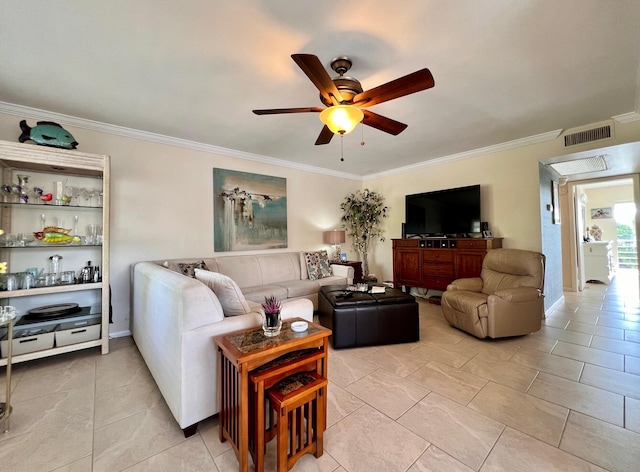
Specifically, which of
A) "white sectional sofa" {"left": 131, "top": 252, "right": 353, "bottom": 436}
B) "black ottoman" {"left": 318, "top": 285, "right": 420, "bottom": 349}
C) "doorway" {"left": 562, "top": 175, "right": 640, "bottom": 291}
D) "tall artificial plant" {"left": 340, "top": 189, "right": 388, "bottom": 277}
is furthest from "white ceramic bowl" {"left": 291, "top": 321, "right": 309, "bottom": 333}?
"doorway" {"left": 562, "top": 175, "right": 640, "bottom": 291}

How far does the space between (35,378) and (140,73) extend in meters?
2.78

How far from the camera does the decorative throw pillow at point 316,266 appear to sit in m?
4.41

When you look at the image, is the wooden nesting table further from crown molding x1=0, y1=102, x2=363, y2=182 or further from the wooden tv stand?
the wooden tv stand

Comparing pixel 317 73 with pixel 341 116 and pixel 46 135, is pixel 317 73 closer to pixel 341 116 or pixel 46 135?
pixel 341 116

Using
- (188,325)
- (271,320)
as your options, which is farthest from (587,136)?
(188,325)

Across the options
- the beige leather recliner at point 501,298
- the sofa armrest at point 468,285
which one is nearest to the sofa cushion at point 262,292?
the beige leather recliner at point 501,298

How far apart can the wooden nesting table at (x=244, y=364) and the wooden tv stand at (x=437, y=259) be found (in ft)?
10.6

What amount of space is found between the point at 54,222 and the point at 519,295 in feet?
17.2

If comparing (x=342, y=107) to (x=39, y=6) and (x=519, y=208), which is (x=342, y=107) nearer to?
(x=39, y=6)

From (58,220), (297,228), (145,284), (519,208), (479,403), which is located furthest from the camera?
(297,228)

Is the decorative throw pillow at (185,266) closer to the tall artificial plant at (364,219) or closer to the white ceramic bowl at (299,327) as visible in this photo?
the white ceramic bowl at (299,327)

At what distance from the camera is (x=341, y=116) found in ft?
6.27

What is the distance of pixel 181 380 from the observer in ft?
5.08

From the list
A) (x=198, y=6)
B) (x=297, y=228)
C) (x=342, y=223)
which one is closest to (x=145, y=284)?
(x=198, y=6)
